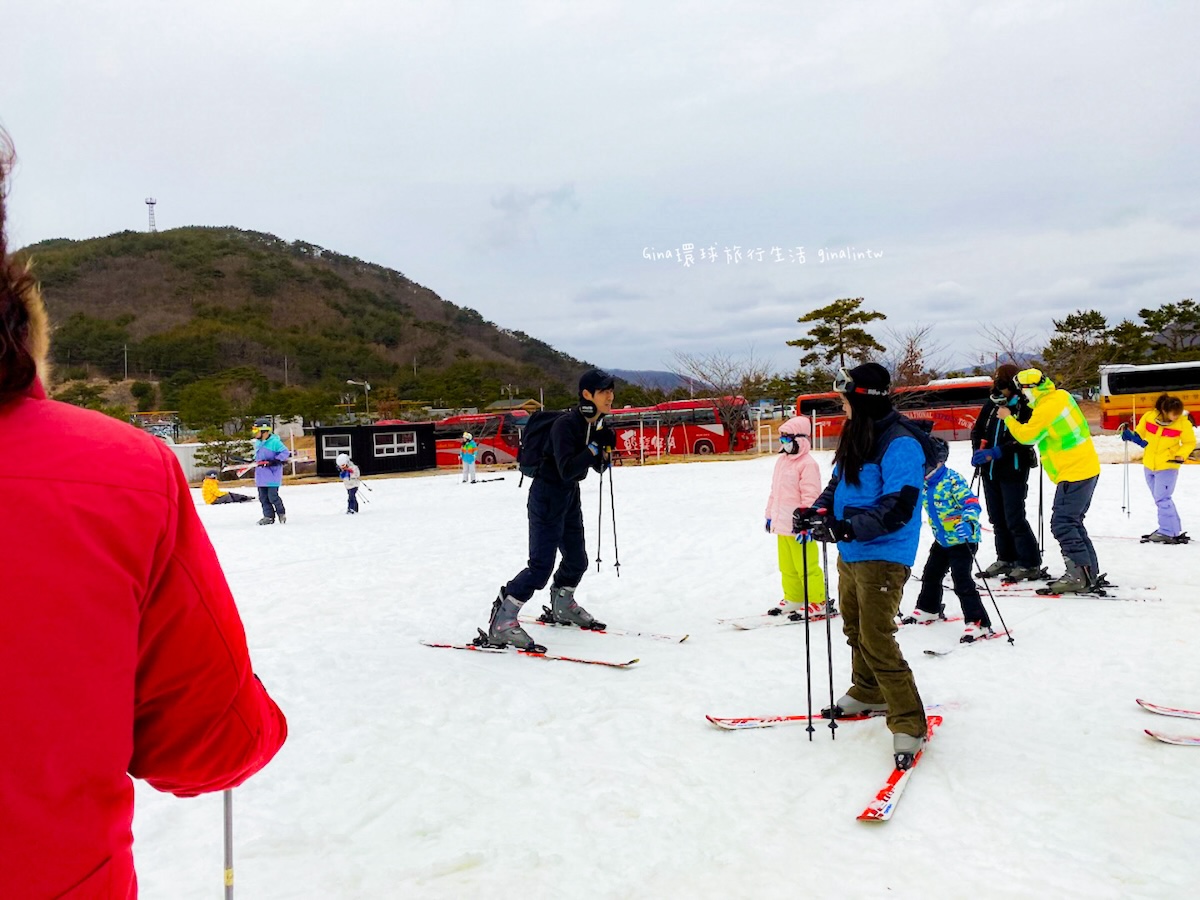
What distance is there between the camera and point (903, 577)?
12.7 feet

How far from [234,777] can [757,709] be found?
3.71 m

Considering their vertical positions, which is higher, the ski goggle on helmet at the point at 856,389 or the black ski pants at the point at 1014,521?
the ski goggle on helmet at the point at 856,389

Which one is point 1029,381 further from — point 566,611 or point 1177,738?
point 566,611

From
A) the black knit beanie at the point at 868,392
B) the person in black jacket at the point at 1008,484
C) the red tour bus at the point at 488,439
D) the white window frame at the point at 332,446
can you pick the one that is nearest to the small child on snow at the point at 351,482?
the person in black jacket at the point at 1008,484

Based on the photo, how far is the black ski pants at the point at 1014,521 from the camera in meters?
7.50

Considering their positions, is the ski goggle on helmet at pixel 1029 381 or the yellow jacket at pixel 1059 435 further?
the ski goggle on helmet at pixel 1029 381

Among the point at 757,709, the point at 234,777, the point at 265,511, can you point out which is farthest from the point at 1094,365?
the point at 234,777

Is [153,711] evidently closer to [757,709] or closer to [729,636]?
[757,709]

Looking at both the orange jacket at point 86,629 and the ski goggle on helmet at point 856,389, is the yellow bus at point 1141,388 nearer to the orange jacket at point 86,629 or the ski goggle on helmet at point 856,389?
the ski goggle on helmet at point 856,389

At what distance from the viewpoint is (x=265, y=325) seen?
11194 cm

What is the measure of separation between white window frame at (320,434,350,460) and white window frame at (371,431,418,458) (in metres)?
1.02

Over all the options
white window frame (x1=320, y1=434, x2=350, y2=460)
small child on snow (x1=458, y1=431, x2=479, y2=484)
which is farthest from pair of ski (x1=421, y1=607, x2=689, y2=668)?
white window frame (x1=320, y1=434, x2=350, y2=460)

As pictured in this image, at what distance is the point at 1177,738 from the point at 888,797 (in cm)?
162

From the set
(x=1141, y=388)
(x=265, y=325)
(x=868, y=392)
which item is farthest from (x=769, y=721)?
(x=265, y=325)
